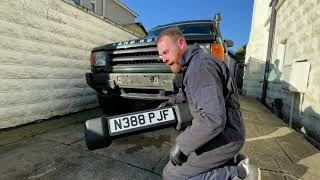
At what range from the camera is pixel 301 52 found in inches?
214

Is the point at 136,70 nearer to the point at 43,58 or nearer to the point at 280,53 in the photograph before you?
the point at 43,58

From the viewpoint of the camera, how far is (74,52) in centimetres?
525

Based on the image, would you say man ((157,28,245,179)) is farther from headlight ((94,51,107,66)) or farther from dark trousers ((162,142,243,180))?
headlight ((94,51,107,66))

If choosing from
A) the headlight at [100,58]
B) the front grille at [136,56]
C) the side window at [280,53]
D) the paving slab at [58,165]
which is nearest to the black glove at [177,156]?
the paving slab at [58,165]

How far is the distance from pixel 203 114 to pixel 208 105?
0.06m

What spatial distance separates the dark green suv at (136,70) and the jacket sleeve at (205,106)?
1.88m

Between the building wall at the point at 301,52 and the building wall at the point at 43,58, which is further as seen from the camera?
the building wall at the point at 301,52

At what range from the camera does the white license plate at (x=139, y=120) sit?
1.27m

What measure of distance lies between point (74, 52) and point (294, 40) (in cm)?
593

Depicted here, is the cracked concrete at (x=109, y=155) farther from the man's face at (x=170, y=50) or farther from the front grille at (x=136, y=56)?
the man's face at (x=170, y=50)

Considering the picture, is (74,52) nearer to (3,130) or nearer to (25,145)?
(3,130)

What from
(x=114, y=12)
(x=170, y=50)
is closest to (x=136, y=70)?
(x=170, y=50)

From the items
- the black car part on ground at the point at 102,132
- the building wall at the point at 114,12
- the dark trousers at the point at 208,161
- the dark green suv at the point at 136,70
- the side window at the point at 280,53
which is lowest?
the dark trousers at the point at 208,161

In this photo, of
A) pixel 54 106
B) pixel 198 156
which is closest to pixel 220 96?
pixel 198 156
